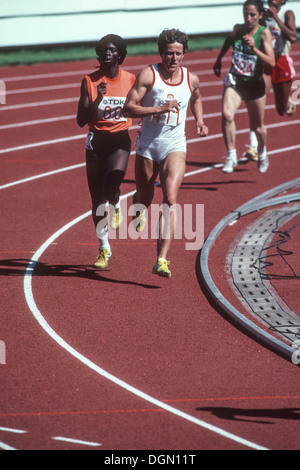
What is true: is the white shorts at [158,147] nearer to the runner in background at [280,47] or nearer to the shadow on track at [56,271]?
the shadow on track at [56,271]

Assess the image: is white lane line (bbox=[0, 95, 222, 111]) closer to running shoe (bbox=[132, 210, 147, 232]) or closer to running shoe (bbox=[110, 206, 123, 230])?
running shoe (bbox=[110, 206, 123, 230])

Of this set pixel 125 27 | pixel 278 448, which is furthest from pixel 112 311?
pixel 125 27

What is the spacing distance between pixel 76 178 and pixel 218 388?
7096 millimetres

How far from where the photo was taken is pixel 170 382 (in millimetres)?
6645

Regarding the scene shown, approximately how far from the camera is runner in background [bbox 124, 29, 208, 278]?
8.20 meters

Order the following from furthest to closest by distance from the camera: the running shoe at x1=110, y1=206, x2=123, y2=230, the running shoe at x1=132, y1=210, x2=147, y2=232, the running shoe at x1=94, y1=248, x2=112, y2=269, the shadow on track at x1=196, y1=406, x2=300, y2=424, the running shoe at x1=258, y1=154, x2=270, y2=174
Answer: the running shoe at x1=258, y1=154, x2=270, y2=174 < the running shoe at x1=110, y1=206, x2=123, y2=230 < the running shoe at x1=132, y1=210, x2=147, y2=232 < the running shoe at x1=94, y1=248, x2=112, y2=269 < the shadow on track at x1=196, y1=406, x2=300, y2=424

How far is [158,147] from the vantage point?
855cm

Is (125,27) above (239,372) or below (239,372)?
above

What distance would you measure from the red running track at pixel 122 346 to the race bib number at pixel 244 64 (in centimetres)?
161

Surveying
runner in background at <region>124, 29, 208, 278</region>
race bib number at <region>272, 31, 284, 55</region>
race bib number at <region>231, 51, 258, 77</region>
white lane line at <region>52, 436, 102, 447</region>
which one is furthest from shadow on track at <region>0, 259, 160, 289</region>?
race bib number at <region>272, 31, 284, 55</region>

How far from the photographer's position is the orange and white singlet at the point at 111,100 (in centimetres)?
862

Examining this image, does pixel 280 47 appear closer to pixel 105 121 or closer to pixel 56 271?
pixel 105 121

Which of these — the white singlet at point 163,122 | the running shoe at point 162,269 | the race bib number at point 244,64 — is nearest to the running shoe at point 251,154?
the race bib number at point 244,64

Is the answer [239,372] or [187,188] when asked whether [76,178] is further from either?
[239,372]
